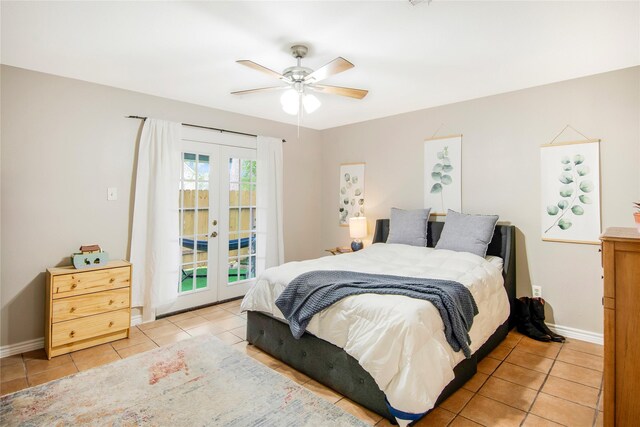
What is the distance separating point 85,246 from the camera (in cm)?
304

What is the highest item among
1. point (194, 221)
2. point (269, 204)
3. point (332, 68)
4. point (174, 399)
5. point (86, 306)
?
point (332, 68)

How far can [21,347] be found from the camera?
2.80 meters

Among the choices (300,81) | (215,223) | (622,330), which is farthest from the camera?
(215,223)

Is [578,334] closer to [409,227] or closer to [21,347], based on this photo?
[409,227]

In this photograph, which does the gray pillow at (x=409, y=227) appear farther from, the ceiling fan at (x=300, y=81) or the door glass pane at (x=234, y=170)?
the door glass pane at (x=234, y=170)

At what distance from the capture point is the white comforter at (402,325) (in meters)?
1.71

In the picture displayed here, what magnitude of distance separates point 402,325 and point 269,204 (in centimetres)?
310

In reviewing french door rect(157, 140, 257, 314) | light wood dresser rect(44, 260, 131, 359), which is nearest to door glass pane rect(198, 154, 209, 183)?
french door rect(157, 140, 257, 314)

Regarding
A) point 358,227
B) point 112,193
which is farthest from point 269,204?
point 112,193

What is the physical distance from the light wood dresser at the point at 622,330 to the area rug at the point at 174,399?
125cm

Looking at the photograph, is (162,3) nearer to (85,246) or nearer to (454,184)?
(85,246)

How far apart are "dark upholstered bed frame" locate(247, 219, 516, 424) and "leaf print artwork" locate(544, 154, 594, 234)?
1.38 feet

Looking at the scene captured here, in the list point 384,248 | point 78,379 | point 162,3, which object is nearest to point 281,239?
point 384,248

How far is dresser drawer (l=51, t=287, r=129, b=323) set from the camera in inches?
106
